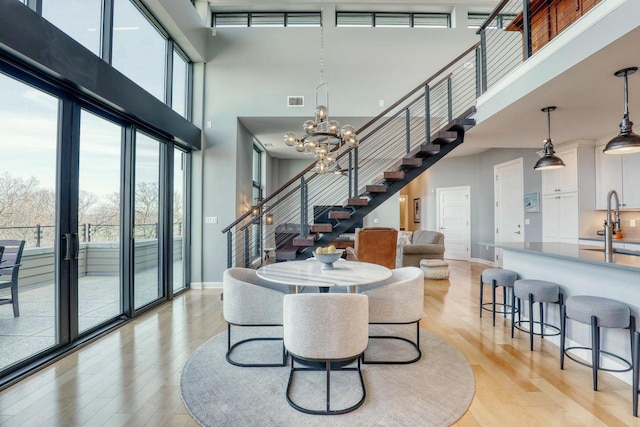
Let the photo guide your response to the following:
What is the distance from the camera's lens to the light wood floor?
1.89 metres

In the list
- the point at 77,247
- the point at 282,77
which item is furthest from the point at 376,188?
the point at 77,247

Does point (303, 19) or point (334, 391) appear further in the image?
point (303, 19)

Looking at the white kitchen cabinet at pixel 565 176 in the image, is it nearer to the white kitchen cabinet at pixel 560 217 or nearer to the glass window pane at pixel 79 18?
the white kitchen cabinet at pixel 560 217

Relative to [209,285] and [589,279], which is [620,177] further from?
[209,285]

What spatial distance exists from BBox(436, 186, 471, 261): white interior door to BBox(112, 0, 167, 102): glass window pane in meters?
7.55

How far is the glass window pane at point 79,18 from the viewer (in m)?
2.65

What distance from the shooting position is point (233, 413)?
1899 mm

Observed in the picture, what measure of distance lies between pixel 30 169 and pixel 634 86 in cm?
531

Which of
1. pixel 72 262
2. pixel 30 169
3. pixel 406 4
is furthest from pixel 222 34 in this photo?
pixel 72 262

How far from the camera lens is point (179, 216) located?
507cm

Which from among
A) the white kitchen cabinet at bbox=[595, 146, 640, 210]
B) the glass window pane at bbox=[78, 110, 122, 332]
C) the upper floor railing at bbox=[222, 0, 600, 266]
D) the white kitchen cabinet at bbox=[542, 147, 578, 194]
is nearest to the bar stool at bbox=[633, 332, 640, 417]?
the upper floor railing at bbox=[222, 0, 600, 266]

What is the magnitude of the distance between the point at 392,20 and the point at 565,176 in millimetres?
4311

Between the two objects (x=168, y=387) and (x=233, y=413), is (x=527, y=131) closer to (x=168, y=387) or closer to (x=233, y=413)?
(x=233, y=413)

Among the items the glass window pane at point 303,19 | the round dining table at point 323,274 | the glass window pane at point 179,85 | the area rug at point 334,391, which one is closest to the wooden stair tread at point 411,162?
the round dining table at point 323,274
